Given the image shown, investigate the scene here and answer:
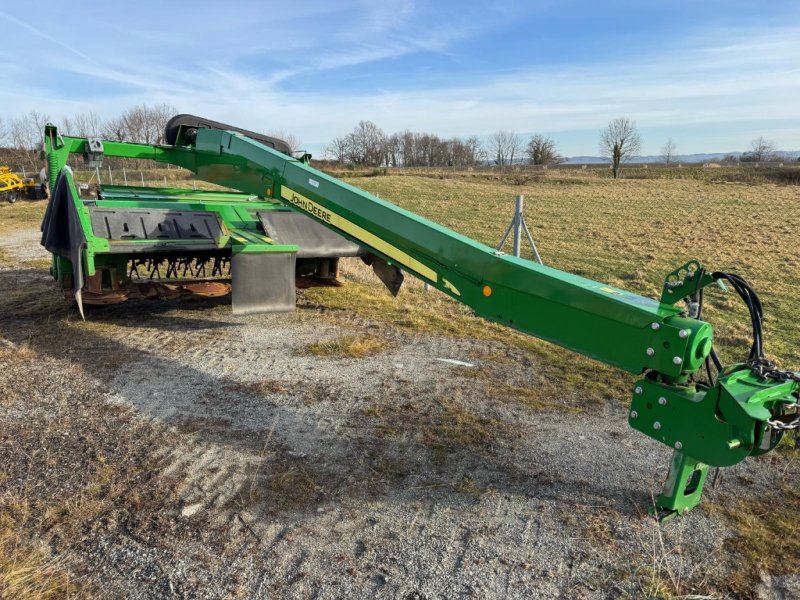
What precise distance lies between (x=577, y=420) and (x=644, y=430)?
157cm

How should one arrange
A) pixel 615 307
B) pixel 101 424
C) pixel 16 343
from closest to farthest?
1. pixel 615 307
2. pixel 101 424
3. pixel 16 343

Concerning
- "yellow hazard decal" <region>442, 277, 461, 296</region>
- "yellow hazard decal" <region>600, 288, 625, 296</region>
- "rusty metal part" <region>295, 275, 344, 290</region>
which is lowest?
"rusty metal part" <region>295, 275, 344, 290</region>

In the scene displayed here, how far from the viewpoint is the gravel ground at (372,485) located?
2699 millimetres

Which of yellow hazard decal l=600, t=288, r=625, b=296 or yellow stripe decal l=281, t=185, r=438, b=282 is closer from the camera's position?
yellow hazard decal l=600, t=288, r=625, b=296

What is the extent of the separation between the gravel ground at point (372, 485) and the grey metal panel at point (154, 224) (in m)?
1.12

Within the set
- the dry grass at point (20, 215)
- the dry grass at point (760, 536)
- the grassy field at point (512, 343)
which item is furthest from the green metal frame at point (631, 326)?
the dry grass at point (20, 215)

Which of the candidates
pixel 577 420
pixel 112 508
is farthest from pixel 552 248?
pixel 112 508

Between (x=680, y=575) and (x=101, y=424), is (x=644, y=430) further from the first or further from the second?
(x=101, y=424)

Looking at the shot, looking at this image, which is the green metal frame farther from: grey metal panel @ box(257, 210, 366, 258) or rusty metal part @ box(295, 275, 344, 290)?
rusty metal part @ box(295, 275, 344, 290)

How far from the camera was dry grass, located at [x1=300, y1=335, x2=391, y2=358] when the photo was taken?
5.70 metres

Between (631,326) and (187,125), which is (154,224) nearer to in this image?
(187,125)

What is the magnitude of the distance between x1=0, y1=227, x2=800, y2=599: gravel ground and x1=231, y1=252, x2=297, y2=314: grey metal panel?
1.60ft

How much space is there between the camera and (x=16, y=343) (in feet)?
19.0

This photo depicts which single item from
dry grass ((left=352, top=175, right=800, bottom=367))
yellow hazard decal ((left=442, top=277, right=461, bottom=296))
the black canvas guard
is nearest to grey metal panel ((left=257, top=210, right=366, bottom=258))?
dry grass ((left=352, top=175, right=800, bottom=367))
